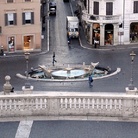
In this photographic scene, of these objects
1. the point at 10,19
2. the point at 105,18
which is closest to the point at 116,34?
the point at 105,18

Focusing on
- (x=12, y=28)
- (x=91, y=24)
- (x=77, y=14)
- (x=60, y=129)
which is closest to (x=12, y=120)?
(x=60, y=129)

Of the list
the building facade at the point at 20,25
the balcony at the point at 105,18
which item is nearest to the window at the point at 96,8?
the balcony at the point at 105,18

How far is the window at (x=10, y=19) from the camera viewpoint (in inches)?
3354

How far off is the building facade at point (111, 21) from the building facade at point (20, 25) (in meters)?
9.42

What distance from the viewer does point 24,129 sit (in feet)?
107

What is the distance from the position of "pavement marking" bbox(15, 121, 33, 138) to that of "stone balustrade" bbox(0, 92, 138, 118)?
101 cm

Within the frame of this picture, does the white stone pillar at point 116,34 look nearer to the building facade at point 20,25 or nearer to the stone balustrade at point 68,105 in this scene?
the building facade at point 20,25

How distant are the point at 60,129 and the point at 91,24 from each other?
59.9 metres

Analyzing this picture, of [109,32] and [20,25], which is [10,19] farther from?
[109,32]

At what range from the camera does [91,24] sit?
91438mm

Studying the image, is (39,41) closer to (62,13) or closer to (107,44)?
(107,44)

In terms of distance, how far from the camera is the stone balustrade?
34.0 metres

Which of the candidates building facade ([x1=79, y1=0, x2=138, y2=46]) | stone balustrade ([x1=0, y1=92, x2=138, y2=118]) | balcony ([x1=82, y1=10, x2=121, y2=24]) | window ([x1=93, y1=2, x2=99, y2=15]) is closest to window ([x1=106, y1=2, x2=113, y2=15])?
building facade ([x1=79, y1=0, x2=138, y2=46])

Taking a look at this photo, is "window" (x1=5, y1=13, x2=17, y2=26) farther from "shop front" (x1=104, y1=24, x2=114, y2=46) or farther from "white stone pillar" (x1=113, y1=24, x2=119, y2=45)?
"white stone pillar" (x1=113, y1=24, x2=119, y2=45)
